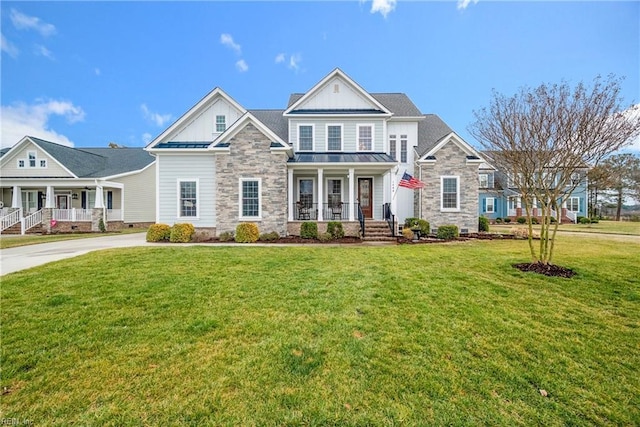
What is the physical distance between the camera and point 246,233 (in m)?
12.5

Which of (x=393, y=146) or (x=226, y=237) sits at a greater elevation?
(x=393, y=146)

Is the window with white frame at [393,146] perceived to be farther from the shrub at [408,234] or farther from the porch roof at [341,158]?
the shrub at [408,234]

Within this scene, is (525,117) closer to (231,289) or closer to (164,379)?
(231,289)

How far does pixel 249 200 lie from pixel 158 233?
4440mm

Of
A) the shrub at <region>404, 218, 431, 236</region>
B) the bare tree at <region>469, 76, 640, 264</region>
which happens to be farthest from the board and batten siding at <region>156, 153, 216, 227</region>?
the bare tree at <region>469, 76, 640, 264</region>

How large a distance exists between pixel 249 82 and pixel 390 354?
32940mm

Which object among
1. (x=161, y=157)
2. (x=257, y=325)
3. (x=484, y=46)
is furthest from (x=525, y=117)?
(x=161, y=157)

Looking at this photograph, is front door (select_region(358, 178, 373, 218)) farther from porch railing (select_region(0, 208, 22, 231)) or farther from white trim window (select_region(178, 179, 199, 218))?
porch railing (select_region(0, 208, 22, 231))

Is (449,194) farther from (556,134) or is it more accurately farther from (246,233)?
(246,233)

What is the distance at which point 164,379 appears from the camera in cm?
286

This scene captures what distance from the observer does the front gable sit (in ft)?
51.6

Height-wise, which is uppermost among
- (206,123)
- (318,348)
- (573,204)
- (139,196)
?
(206,123)

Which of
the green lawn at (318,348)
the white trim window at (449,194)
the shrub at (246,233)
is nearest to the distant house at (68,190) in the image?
the shrub at (246,233)

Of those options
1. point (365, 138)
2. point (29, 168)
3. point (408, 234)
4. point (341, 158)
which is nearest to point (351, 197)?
point (341, 158)
